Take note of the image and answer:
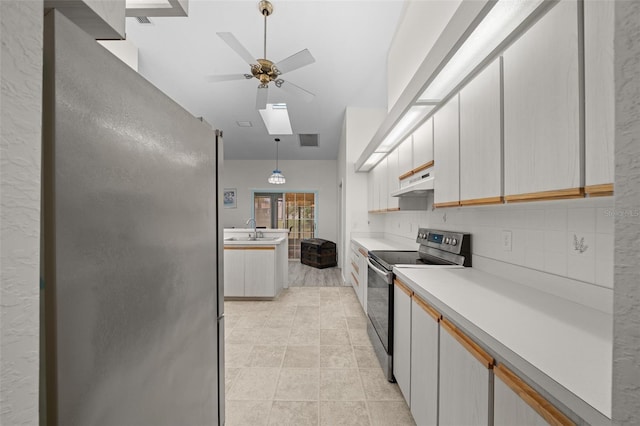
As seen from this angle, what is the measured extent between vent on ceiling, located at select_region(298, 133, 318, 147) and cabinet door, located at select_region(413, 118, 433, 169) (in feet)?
13.4

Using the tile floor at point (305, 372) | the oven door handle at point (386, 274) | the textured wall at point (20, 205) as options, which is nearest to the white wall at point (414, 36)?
the oven door handle at point (386, 274)

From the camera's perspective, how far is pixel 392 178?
3.06 metres

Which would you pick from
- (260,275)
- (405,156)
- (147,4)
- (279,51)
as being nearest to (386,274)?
(405,156)

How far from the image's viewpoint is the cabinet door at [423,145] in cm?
197

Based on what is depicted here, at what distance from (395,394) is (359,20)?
3.31 m

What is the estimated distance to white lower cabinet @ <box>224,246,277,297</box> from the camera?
3.84 meters

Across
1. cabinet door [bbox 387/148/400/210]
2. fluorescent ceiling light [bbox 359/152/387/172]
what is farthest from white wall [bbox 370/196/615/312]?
fluorescent ceiling light [bbox 359/152/387/172]

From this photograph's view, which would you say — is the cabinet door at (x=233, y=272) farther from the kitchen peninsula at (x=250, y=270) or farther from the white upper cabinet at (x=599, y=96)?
the white upper cabinet at (x=599, y=96)

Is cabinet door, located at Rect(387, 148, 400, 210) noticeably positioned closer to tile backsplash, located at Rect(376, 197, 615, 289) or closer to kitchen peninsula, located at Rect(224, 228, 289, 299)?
tile backsplash, located at Rect(376, 197, 615, 289)

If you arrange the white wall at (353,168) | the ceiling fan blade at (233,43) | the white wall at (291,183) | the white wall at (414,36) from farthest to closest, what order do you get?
the white wall at (291,183), the white wall at (353,168), the ceiling fan blade at (233,43), the white wall at (414,36)

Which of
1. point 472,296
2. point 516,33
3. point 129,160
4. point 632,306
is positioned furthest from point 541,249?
point 129,160

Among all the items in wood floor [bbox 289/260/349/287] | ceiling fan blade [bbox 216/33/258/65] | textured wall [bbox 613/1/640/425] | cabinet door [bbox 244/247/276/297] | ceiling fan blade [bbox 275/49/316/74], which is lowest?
wood floor [bbox 289/260/349/287]

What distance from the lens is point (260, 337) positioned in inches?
107

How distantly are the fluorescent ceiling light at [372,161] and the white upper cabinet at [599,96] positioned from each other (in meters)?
2.63
